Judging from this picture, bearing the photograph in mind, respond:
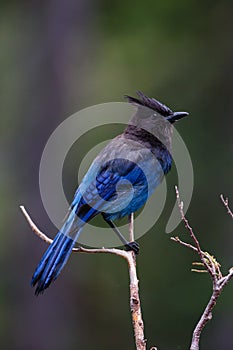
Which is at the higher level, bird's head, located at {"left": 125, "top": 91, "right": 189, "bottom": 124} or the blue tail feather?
bird's head, located at {"left": 125, "top": 91, "right": 189, "bottom": 124}

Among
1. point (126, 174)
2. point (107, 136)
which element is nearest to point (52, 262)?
point (126, 174)

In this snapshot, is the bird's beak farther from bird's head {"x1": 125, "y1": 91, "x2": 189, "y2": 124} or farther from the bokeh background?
the bokeh background

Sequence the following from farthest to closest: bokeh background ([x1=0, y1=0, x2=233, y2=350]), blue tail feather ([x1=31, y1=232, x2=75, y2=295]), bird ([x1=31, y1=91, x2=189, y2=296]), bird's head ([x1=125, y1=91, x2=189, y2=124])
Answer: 1. bokeh background ([x1=0, y1=0, x2=233, y2=350])
2. bird's head ([x1=125, y1=91, x2=189, y2=124])
3. bird ([x1=31, y1=91, x2=189, y2=296])
4. blue tail feather ([x1=31, y1=232, x2=75, y2=295])

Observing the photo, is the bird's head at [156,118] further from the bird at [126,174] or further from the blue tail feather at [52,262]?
the blue tail feather at [52,262]

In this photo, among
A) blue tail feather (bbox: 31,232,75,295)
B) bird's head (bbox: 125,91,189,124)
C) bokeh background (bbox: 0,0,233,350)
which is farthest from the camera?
bokeh background (bbox: 0,0,233,350)

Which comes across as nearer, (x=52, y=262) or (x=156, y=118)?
(x=52, y=262)

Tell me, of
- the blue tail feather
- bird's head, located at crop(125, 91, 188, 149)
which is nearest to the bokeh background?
bird's head, located at crop(125, 91, 188, 149)

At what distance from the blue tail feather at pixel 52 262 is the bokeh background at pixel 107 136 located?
5.34 metres

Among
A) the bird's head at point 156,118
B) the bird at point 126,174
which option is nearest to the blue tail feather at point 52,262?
the bird at point 126,174

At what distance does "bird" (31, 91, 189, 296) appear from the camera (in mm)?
4664

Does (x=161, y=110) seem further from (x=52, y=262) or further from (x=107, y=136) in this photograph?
(x=107, y=136)

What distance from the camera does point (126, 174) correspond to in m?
5.21

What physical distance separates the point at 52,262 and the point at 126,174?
114cm

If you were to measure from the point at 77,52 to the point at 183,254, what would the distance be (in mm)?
3043
